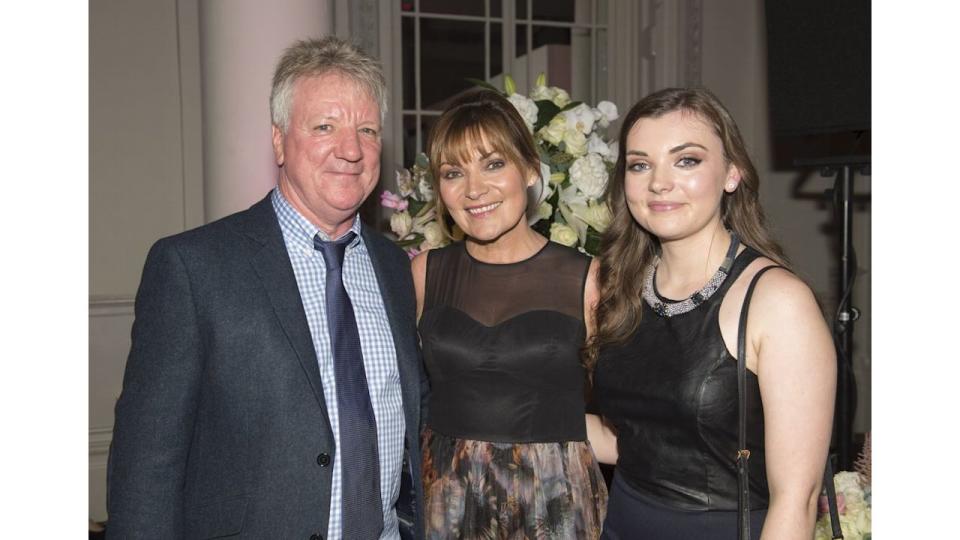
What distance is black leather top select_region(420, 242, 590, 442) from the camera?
2078mm

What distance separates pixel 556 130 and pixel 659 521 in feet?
4.21

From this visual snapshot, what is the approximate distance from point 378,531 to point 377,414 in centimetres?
24

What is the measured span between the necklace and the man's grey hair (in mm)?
763

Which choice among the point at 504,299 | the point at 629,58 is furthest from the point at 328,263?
the point at 629,58

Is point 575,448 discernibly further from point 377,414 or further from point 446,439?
point 377,414

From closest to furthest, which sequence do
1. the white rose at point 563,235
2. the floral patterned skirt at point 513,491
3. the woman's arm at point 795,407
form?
1. the woman's arm at point 795,407
2. the floral patterned skirt at point 513,491
3. the white rose at point 563,235

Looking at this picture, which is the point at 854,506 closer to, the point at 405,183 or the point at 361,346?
the point at 361,346

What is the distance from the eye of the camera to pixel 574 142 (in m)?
2.51

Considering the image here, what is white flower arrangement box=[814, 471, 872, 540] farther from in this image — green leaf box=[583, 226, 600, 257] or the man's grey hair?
the man's grey hair

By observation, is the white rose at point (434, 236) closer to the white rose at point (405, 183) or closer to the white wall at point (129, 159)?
the white rose at point (405, 183)

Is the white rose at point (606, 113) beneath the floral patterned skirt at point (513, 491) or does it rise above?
above

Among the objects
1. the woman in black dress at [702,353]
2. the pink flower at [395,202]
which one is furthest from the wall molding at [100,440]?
the woman in black dress at [702,353]

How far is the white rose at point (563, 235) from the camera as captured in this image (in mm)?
2416
